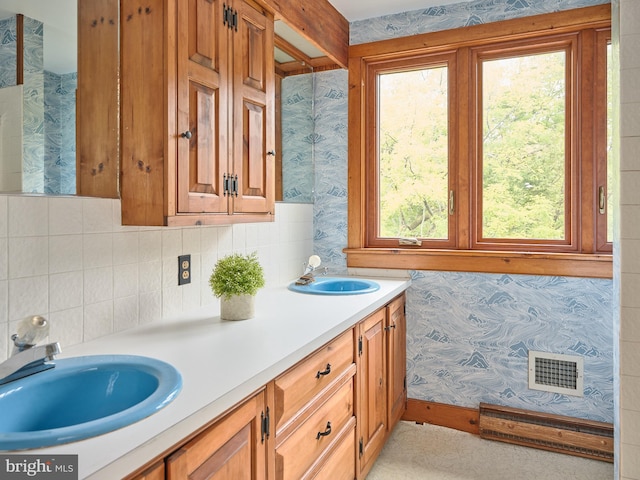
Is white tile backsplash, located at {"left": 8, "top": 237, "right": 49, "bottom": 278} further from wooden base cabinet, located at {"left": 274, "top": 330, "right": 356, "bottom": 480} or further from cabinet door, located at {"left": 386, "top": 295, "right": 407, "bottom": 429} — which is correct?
cabinet door, located at {"left": 386, "top": 295, "right": 407, "bottom": 429}

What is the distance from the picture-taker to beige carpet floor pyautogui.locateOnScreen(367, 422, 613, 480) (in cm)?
224

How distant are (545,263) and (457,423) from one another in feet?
3.50

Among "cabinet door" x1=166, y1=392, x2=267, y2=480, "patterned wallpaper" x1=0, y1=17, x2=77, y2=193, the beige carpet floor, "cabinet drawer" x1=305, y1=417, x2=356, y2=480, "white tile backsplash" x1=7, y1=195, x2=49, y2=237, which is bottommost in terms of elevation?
the beige carpet floor

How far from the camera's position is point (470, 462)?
2365 millimetres

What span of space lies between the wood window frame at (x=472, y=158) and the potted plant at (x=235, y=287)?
1289mm

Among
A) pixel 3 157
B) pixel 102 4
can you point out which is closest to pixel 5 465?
pixel 3 157

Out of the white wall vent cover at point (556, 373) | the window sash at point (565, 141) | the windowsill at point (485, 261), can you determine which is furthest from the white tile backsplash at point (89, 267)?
the white wall vent cover at point (556, 373)

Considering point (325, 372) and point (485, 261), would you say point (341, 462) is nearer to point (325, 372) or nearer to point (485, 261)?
point (325, 372)

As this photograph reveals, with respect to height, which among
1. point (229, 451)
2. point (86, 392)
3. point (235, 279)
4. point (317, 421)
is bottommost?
point (317, 421)

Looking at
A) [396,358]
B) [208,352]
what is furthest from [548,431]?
[208,352]

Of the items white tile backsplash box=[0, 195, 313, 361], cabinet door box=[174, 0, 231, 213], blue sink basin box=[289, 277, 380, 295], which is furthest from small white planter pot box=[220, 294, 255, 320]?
blue sink basin box=[289, 277, 380, 295]

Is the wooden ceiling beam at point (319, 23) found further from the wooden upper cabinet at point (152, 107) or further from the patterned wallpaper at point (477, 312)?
the wooden upper cabinet at point (152, 107)

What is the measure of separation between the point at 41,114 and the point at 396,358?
2050 mm

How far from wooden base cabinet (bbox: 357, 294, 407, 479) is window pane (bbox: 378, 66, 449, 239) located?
52 cm
